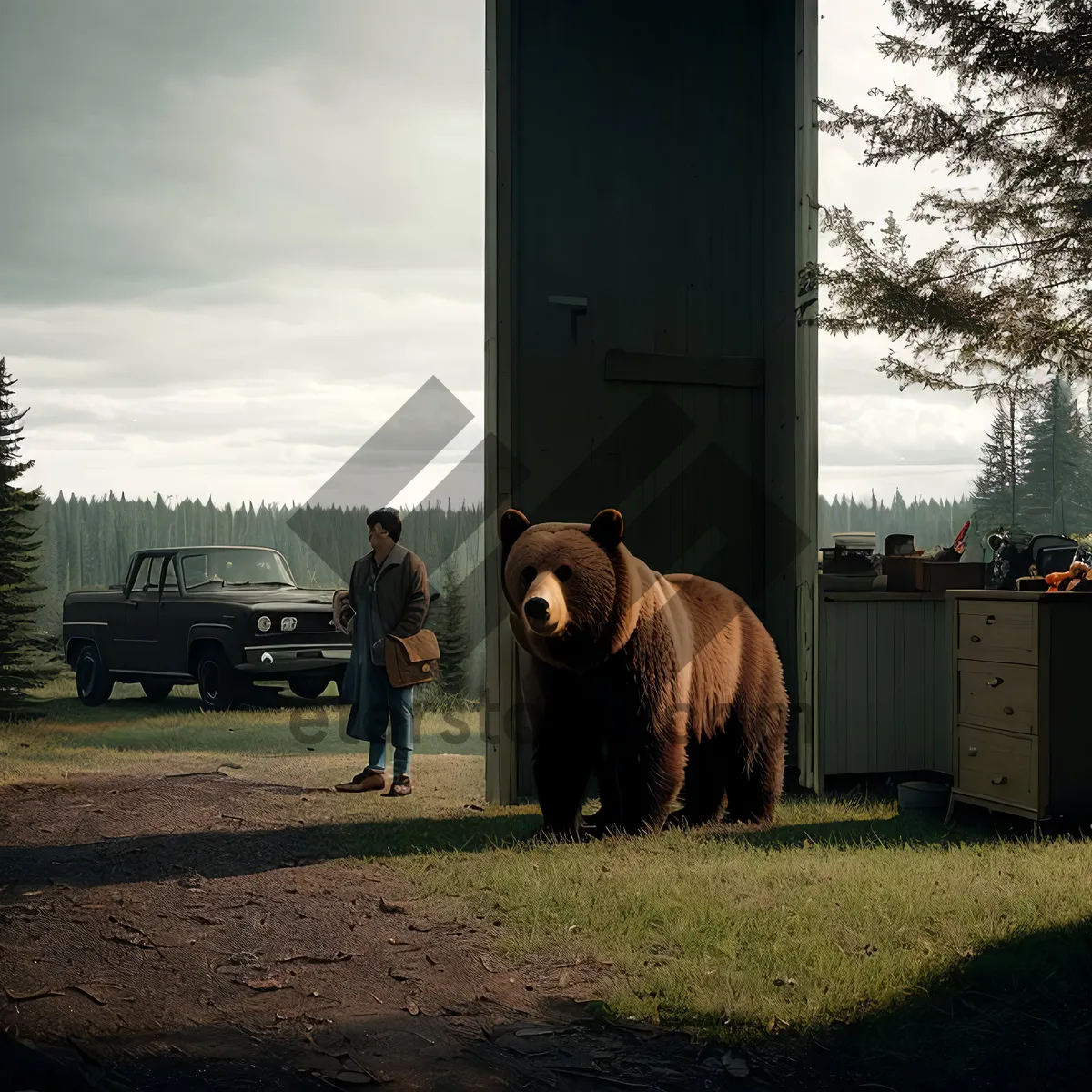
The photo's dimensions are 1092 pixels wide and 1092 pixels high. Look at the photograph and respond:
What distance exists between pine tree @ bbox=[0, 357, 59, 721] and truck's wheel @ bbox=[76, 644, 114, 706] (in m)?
0.26

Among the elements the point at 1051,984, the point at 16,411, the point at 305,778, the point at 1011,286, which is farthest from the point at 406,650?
the point at 16,411

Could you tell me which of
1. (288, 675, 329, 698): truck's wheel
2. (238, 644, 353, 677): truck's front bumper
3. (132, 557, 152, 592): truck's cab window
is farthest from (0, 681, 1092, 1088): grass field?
(132, 557, 152, 592): truck's cab window

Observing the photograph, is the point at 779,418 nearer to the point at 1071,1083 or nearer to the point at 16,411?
the point at 1071,1083

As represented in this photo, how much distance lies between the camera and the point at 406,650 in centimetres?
564

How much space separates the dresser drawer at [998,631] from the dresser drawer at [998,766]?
34 centimetres

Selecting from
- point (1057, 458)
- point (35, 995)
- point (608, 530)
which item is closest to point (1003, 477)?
point (1057, 458)

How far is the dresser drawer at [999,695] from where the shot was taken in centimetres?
472

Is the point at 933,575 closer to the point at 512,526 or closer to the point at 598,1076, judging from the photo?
the point at 512,526

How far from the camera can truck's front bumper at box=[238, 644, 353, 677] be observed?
27.7 feet

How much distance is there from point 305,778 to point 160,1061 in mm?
3984

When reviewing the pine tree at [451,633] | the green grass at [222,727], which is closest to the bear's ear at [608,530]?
the green grass at [222,727]

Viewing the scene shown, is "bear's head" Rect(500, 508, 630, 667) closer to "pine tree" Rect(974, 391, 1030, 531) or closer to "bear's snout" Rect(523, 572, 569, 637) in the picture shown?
"bear's snout" Rect(523, 572, 569, 637)

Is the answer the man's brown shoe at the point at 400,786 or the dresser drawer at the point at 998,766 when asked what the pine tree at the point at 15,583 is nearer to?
the man's brown shoe at the point at 400,786

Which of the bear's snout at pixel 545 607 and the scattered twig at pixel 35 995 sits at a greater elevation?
the bear's snout at pixel 545 607
